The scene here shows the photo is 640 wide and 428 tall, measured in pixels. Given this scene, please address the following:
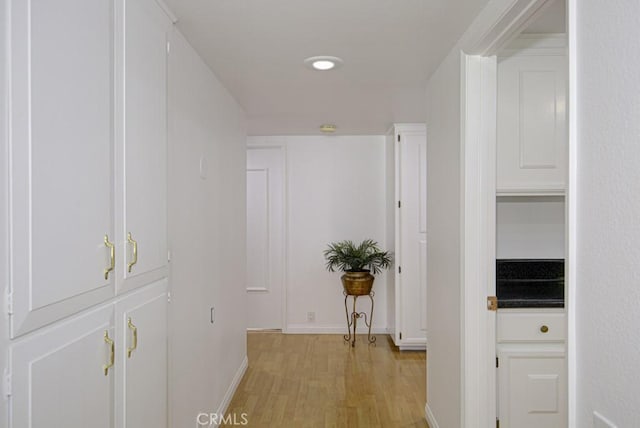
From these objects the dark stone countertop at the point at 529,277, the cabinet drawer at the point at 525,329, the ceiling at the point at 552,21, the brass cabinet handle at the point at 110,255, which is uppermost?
the ceiling at the point at 552,21

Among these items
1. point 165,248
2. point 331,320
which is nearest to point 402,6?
point 165,248

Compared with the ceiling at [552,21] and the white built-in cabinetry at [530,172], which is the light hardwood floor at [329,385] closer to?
the white built-in cabinetry at [530,172]

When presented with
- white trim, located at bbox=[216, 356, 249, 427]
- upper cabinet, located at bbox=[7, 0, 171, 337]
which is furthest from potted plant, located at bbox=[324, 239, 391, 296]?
upper cabinet, located at bbox=[7, 0, 171, 337]

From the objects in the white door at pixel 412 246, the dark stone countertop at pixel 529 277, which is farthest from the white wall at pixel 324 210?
the dark stone countertop at pixel 529 277

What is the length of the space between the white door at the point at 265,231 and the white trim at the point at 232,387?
3.57 feet

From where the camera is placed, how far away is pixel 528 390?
85.1 inches

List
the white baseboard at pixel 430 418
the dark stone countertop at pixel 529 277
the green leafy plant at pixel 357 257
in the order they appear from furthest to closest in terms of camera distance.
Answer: the green leafy plant at pixel 357 257, the white baseboard at pixel 430 418, the dark stone countertop at pixel 529 277

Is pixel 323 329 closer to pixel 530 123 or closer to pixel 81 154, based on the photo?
pixel 530 123

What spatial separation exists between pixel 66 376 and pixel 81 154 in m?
0.59

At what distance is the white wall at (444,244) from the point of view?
2.20 m

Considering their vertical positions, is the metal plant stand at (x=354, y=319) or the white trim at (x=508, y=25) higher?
the white trim at (x=508, y=25)

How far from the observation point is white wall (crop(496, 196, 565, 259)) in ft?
9.59

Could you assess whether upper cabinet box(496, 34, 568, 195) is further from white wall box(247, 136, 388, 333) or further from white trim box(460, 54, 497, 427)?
white wall box(247, 136, 388, 333)

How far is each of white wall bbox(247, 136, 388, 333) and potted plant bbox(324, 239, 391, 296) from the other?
142 millimetres
